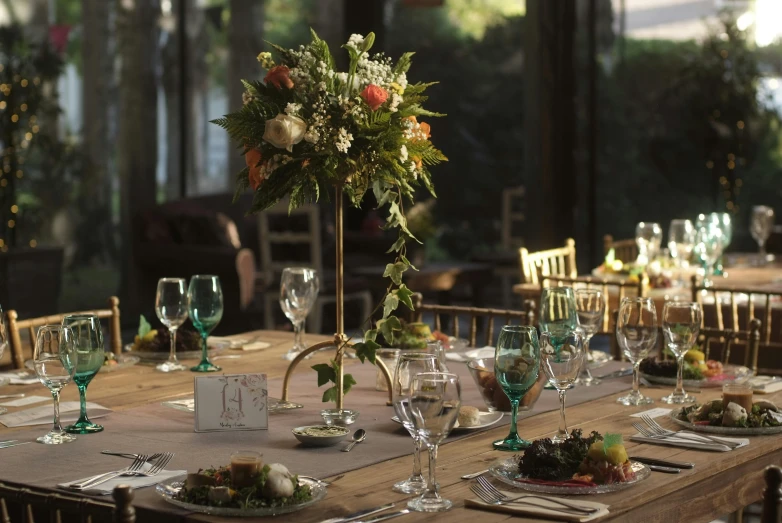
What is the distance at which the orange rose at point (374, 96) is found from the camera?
2264 mm

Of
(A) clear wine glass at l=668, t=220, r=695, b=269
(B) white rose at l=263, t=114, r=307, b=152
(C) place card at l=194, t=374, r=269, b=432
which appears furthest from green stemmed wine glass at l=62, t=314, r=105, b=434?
(A) clear wine glass at l=668, t=220, r=695, b=269

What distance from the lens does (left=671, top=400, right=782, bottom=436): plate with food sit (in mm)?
2211

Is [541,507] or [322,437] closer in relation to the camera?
[541,507]

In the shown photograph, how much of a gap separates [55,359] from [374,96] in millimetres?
784

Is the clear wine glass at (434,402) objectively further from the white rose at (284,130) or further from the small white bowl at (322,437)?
the white rose at (284,130)

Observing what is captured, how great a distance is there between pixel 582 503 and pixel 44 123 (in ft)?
20.8

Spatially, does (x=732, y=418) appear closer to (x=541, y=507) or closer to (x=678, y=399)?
(x=678, y=399)

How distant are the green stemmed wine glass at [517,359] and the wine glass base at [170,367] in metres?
1.12

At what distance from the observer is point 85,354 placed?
2201 millimetres

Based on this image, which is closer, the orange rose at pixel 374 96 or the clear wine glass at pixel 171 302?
the orange rose at pixel 374 96

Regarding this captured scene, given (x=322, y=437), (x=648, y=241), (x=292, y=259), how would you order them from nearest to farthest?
(x=322, y=437)
(x=648, y=241)
(x=292, y=259)

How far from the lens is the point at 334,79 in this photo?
2301 mm

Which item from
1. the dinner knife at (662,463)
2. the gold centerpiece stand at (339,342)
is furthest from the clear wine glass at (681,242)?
the dinner knife at (662,463)

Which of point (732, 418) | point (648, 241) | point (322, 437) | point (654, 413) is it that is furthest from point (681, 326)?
point (648, 241)
